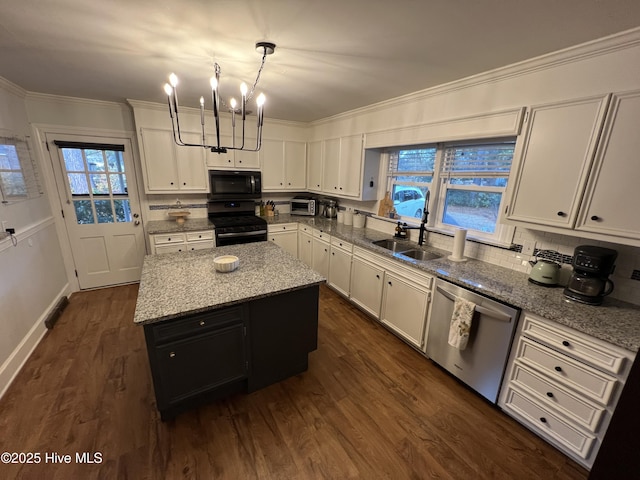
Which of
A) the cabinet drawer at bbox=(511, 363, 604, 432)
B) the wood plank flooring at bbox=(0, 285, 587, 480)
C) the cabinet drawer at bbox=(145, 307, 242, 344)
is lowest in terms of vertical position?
the wood plank flooring at bbox=(0, 285, 587, 480)

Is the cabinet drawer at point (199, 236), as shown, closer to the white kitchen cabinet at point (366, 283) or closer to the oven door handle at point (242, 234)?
the oven door handle at point (242, 234)

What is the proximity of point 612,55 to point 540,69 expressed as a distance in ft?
1.15

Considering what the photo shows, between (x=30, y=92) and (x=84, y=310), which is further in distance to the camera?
(x=84, y=310)

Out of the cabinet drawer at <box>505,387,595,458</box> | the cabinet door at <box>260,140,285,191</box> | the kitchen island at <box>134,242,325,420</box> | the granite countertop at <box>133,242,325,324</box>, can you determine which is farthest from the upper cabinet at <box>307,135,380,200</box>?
the cabinet drawer at <box>505,387,595,458</box>

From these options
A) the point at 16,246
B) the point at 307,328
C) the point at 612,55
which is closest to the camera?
the point at 612,55

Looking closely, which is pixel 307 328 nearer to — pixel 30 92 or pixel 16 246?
pixel 16 246

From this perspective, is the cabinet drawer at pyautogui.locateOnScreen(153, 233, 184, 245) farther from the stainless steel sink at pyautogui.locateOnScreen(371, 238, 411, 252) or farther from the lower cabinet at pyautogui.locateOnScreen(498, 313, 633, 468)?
the lower cabinet at pyautogui.locateOnScreen(498, 313, 633, 468)

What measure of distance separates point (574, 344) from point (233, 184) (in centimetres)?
403

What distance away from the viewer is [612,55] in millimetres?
1527

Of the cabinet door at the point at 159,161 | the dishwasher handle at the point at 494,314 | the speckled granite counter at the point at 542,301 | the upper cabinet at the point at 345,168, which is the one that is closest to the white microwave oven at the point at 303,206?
the upper cabinet at the point at 345,168

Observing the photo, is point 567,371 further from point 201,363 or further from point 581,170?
point 201,363

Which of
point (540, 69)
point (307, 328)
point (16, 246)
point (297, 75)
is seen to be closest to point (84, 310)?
point (16, 246)

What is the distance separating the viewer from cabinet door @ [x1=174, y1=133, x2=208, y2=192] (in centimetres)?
358

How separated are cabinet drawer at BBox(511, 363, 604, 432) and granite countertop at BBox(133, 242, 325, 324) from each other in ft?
5.05
